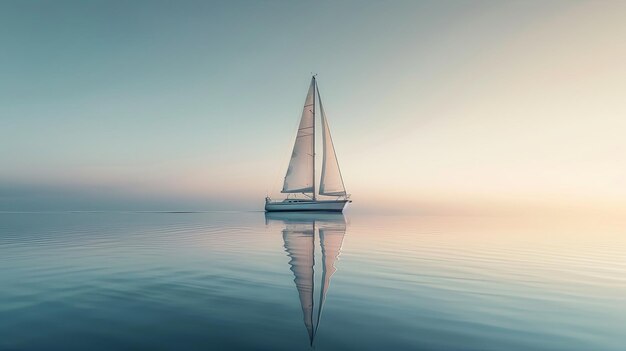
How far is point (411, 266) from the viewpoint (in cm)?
1589

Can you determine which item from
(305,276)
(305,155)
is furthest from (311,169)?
(305,276)

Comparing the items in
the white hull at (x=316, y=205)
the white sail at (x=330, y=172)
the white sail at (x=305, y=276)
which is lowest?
the white sail at (x=305, y=276)

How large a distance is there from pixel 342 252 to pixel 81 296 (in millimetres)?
13598

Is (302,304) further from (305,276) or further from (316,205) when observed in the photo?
(316,205)

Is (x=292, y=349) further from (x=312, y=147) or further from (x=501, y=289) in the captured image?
(x=312, y=147)

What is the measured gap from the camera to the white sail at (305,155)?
76562 millimetres

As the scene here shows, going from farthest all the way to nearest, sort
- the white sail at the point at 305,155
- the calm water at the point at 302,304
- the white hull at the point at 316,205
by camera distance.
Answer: the white hull at the point at 316,205 → the white sail at the point at 305,155 → the calm water at the point at 302,304

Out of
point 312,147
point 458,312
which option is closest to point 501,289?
point 458,312

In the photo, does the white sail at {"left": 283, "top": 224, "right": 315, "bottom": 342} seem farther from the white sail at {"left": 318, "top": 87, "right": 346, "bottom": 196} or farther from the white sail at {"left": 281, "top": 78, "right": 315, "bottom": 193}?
the white sail at {"left": 281, "top": 78, "right": 315, "bottom": 193}

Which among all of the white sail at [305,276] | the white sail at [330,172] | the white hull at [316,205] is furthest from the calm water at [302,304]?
the white hull at [316,205]

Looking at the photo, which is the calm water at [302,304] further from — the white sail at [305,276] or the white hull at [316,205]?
the white hull at [316,205]

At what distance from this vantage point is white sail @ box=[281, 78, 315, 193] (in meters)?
76.6

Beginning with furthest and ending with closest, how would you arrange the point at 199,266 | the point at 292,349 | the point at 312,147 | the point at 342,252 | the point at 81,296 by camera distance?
the point at 312,147 → the point at 342,252 → the point at 199,266 → the point at 81,296 → the point at 292,349

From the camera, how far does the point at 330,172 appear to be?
75.8 metres
